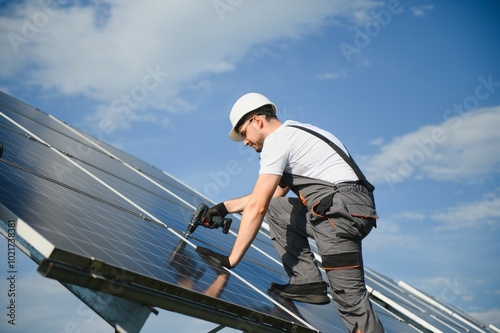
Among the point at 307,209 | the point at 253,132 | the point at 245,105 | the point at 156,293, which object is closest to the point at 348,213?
the point at 307,209

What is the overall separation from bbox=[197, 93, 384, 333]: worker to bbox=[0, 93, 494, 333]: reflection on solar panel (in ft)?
1.03

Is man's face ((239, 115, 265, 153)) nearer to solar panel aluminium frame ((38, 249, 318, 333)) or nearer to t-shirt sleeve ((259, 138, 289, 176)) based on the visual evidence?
t-shirt sleeve ((259, 138, 289, 176))

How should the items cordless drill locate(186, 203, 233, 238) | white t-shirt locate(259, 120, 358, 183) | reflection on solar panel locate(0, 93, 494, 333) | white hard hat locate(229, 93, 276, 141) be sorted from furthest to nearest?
cordless drill locate(186, 203, 233, 238) → white hard hat locate(229, 93, 276, 141) → white t-shirt locate(259, 120, 358, 183) → reflection on solar panel locate(0, 93, 494, 333)

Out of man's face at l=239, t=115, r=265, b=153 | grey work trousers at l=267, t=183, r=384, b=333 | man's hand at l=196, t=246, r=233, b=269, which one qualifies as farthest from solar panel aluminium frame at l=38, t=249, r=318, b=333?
man's face at l=239, t=115, r=265, b=153

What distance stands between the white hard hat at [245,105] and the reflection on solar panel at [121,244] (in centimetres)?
126

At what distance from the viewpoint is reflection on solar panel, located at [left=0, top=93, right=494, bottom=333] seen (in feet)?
10.3

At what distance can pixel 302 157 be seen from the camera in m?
4.93

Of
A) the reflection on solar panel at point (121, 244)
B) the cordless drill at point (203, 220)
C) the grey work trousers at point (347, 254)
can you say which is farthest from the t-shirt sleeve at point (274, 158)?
the reflection on solar panel at point (121, 244)

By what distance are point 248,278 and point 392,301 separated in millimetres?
3814

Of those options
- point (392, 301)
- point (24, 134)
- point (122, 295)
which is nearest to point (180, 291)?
point (122, 295)

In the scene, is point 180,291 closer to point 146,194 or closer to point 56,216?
point 56,216

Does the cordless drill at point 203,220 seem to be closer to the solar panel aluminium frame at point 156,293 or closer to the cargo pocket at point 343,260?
the cargo pocket at point 343,260

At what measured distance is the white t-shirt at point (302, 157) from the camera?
189 inches

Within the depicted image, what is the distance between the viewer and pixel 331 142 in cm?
496
